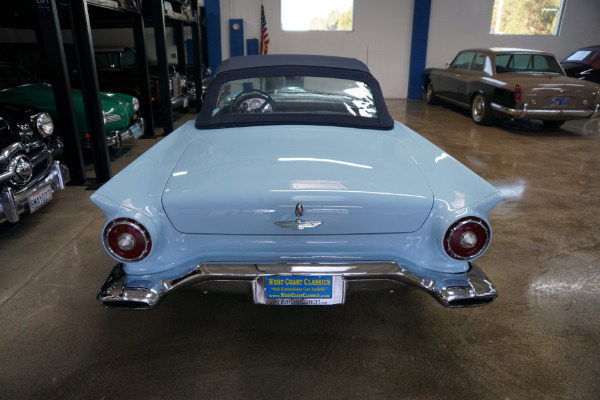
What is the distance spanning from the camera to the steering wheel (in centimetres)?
316

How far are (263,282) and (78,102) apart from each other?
4548 millimetres

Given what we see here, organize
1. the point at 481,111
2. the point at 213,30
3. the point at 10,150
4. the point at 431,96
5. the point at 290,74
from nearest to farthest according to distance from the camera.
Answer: the point at 290,74 < the point at 10,150 < the point at 481,111 < the point at 431,96 < the point at 213,30

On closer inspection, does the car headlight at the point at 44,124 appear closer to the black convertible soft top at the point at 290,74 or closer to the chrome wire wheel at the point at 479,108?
the black convertible soft top at the point at 290,74

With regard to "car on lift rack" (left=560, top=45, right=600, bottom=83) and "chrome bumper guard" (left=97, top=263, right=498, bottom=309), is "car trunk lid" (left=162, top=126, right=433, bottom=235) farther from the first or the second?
"car on lift rack" (left=560, top=45, right=600, bottom=83)

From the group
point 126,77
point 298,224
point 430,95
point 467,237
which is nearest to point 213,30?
point 126,77

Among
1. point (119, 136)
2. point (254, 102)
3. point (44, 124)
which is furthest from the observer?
point (119, 136)

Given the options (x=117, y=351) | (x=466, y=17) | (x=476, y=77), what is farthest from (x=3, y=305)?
(x=466, y=17)

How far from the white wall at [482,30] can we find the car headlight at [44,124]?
12.0 meters

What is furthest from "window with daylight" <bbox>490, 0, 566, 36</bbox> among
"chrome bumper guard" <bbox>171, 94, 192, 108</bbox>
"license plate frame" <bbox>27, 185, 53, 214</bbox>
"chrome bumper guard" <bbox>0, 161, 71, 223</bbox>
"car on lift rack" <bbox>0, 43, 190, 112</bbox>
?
"license plate frame" <bbox>27, 185, 53, 214</bbox>

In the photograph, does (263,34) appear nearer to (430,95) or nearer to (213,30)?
(213,30)

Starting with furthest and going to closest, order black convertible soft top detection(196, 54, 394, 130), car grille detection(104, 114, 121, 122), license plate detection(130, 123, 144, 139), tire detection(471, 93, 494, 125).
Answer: tire detection(471, 93, 494, 125) < license plate detection(130, 123, 144, 139) < car grille detection(104, 114, 121, 122) < black convertible soft top detection(196, 54, 394, 130)

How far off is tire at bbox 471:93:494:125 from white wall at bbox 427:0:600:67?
5234 mm

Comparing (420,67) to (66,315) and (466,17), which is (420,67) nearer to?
(466,17)

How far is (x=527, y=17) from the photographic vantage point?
13430 millimetres
